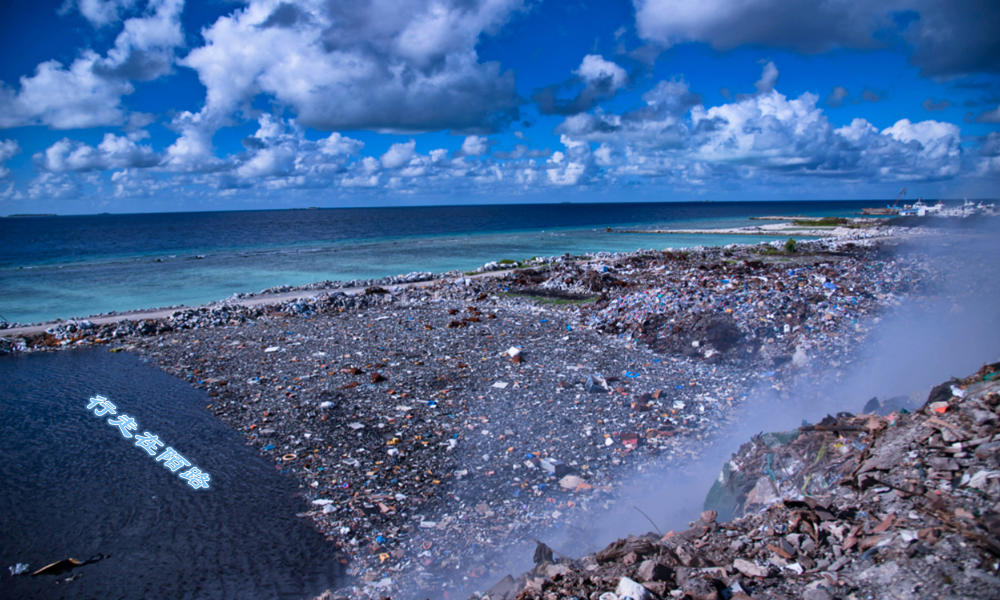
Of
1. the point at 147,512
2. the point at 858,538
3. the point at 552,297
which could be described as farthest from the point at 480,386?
the point at 552,297

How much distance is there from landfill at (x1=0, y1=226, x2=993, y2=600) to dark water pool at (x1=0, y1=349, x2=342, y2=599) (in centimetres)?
34

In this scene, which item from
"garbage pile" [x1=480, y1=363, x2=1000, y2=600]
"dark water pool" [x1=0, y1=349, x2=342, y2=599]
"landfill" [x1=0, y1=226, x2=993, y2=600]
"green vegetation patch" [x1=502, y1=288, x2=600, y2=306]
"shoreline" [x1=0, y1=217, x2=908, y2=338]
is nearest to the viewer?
"garbage pile" [x1=480, y1=363, x2=1000, y2=600]

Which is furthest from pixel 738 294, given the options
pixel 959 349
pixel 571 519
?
pixel 571 519

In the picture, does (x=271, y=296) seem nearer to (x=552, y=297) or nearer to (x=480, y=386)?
(x=552, y=297)

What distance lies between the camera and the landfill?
513 cm

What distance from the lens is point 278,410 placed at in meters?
7.96

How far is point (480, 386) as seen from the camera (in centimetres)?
862

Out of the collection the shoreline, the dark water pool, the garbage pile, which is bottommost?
the dark water pool

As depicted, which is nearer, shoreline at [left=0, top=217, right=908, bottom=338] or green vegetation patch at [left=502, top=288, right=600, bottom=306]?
shoreline at [left=0, top=217, right=908, bottom=338]

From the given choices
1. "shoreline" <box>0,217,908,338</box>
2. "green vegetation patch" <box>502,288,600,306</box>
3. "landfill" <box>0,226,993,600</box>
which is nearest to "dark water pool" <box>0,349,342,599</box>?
"landfill" <box>0,226,993,600</box>

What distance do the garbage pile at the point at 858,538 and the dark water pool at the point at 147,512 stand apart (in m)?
2.41

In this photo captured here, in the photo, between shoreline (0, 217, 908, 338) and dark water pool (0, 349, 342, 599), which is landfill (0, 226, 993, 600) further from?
shoreline (0, 217, 908, 338)

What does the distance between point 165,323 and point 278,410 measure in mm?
8200

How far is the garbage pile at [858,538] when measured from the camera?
2805mm
